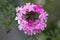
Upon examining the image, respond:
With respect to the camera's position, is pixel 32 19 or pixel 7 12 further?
pixel 7 12

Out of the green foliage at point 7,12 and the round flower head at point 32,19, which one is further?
the green foliage at point 7,12

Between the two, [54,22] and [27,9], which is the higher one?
[54,22]

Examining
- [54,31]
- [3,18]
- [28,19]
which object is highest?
[54,31]

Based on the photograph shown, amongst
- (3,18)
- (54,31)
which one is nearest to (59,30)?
(54,31)

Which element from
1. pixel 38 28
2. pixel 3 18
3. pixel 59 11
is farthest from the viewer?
pixel 3 18

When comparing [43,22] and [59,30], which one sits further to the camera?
[43,22]

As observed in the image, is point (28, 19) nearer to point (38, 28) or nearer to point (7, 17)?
point (38, 28)

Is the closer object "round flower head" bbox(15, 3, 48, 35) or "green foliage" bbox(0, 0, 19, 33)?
"round flower head" bbox(15, 3, 48, 35)

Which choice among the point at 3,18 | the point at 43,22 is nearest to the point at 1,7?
the point at 3,18

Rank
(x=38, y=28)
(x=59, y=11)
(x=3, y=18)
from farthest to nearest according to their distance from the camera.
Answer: (x=3, y=18) → (x=38, y=28) → (x=59, y=11)

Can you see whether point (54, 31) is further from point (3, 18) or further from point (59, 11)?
point (3, 18)
